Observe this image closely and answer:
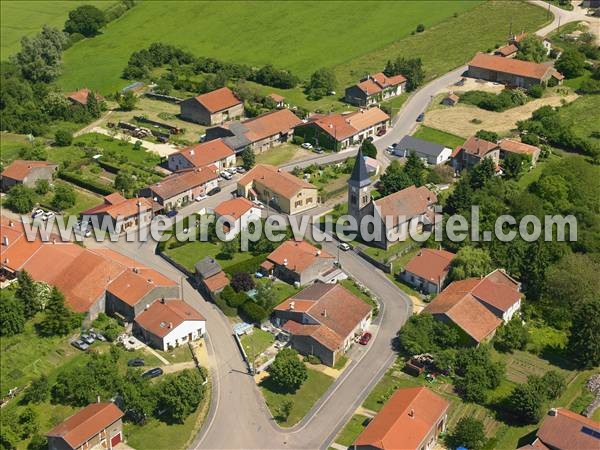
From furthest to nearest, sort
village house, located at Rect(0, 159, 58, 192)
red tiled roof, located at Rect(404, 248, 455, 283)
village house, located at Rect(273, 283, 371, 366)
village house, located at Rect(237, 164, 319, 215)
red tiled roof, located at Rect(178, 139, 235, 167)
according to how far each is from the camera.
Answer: red tiled roof, located at Rect(178, 139, 235, 167), village house, located at Rect(0, 159, 58, 192), village house, located at Rect(237, 164, 319, 215), red tiled roof, located at Rect(404, 248, 455, 283), village house, located at Rect(273, 283, 371, 366)

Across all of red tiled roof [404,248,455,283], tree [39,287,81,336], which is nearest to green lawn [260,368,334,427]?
red tiled roof [404,248,455,283]

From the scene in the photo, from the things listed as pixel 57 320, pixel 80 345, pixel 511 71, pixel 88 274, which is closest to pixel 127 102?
pixel 88 274

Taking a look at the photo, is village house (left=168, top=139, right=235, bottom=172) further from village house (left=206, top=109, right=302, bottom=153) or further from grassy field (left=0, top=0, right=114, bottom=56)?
grassy field (left=0, top=0, right=114, bottom=56)

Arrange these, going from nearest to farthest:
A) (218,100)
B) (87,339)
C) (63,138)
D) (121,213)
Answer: (87,339) → (121,213) → (63,138) → (218,100)

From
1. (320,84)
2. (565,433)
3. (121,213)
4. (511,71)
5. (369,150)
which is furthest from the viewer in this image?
(511,71)

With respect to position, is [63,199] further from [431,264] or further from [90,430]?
[431,264]

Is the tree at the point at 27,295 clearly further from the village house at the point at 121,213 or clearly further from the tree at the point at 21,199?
the tree at the point at 21,199
